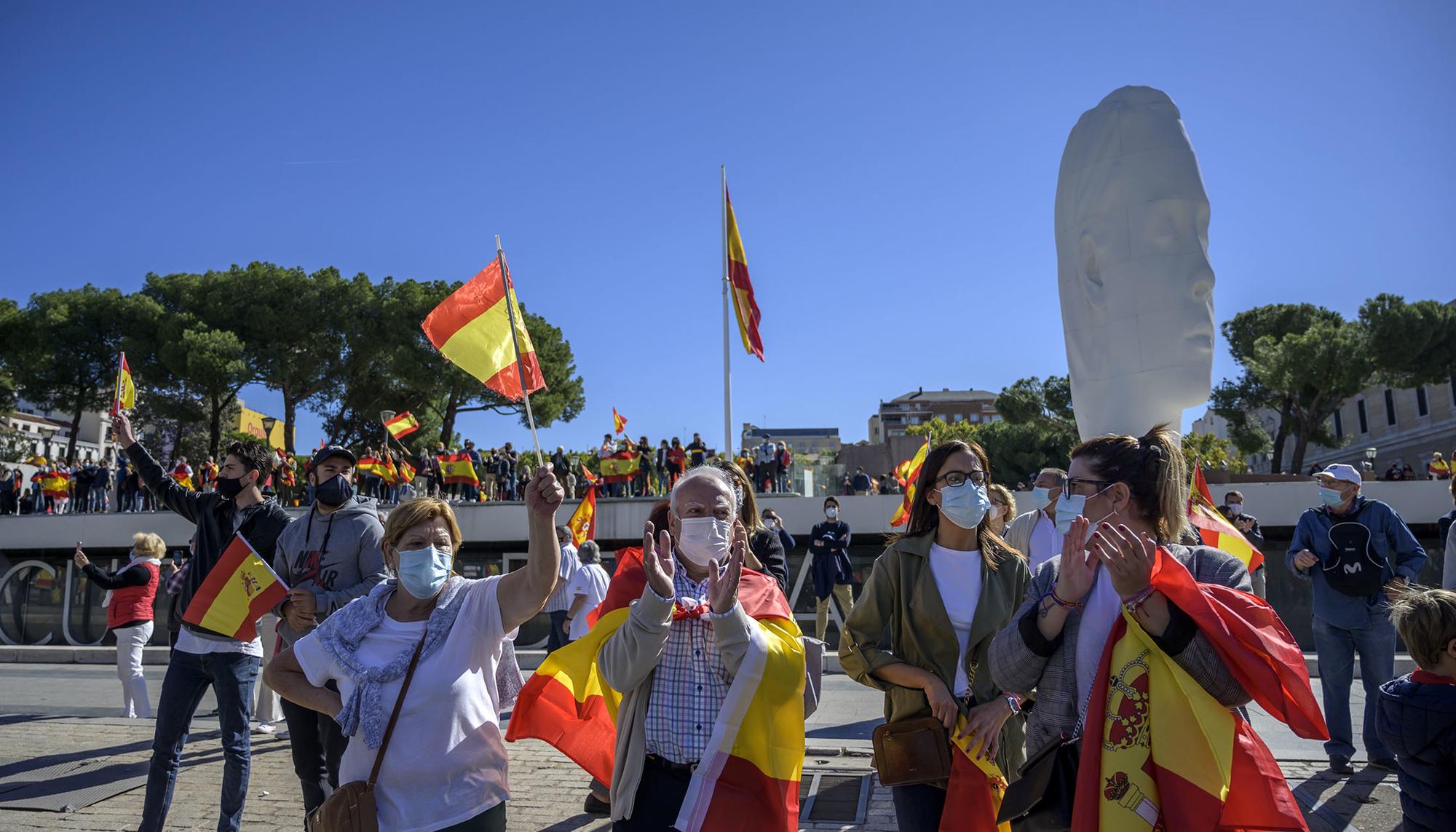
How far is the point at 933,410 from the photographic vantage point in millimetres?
128375

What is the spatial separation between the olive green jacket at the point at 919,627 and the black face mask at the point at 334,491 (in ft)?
8.69

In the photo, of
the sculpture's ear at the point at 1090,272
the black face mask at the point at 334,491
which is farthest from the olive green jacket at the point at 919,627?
→ the sculpture's ear at the point at 1090,272

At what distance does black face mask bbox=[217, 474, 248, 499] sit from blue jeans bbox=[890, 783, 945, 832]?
3.50 metres

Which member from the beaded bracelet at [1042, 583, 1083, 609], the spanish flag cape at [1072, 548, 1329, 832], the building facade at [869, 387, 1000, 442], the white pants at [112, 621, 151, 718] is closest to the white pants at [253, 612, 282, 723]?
the white pants at [112, 621, 151, 718]

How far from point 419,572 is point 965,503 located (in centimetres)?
179

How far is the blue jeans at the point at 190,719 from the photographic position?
14.2ft

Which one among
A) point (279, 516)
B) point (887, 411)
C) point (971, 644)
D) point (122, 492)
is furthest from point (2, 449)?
point (887, 411)

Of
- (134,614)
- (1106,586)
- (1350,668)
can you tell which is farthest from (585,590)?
→ (1106,586)

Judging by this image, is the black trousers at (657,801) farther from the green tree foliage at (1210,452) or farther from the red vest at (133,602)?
the green tree foliage at (1210,452)

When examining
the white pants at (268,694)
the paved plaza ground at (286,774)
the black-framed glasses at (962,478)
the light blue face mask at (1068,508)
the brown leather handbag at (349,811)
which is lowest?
the paved plaza ground at (286,774)

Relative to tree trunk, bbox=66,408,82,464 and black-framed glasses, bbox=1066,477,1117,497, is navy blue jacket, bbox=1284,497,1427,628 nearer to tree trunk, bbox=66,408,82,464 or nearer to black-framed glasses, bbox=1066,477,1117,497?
black-framed glasses, bbox=1066,477,1117,497

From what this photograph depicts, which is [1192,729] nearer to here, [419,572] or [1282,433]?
[419,572]

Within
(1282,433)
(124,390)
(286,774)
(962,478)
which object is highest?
(1282,433)

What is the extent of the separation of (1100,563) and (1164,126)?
430 inches
